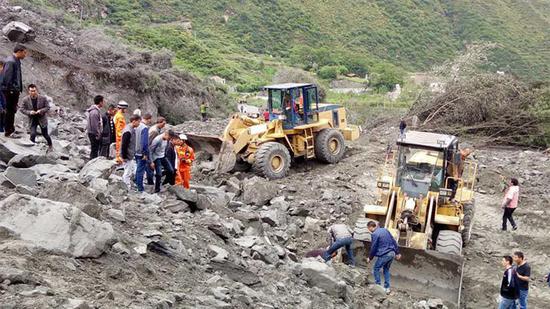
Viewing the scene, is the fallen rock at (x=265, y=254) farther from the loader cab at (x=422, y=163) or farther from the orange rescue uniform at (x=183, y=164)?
the loader cab at (x=422, y=163)

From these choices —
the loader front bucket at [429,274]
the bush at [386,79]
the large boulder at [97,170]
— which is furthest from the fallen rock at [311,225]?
the bush at [386,79]

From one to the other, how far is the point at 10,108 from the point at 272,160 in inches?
212

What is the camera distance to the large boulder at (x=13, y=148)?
300 inches

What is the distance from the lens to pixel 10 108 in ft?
27.8

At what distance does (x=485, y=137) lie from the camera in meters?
17.4

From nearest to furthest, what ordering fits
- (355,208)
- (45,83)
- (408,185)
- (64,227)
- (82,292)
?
(82,292)
(64,227)
(408,185)
(355,208)
(45,83)

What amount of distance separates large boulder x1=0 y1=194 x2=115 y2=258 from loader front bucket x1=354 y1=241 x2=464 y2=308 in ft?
13.7

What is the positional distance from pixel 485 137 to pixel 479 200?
203 inches

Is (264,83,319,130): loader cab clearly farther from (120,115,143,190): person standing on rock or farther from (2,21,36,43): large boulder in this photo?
(2,21,36,43): large boulder

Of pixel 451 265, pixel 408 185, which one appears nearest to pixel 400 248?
pixel 451 265

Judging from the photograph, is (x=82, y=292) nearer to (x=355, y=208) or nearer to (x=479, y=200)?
(x=355, y=208)

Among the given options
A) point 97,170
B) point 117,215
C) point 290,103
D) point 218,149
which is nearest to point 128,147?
point 97,170

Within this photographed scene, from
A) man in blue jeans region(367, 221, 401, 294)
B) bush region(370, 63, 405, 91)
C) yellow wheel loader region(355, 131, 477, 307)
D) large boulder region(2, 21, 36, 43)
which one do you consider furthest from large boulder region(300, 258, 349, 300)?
bush region(370, 63, 405, 91)

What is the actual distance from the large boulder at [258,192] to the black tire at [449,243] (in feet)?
10.5
